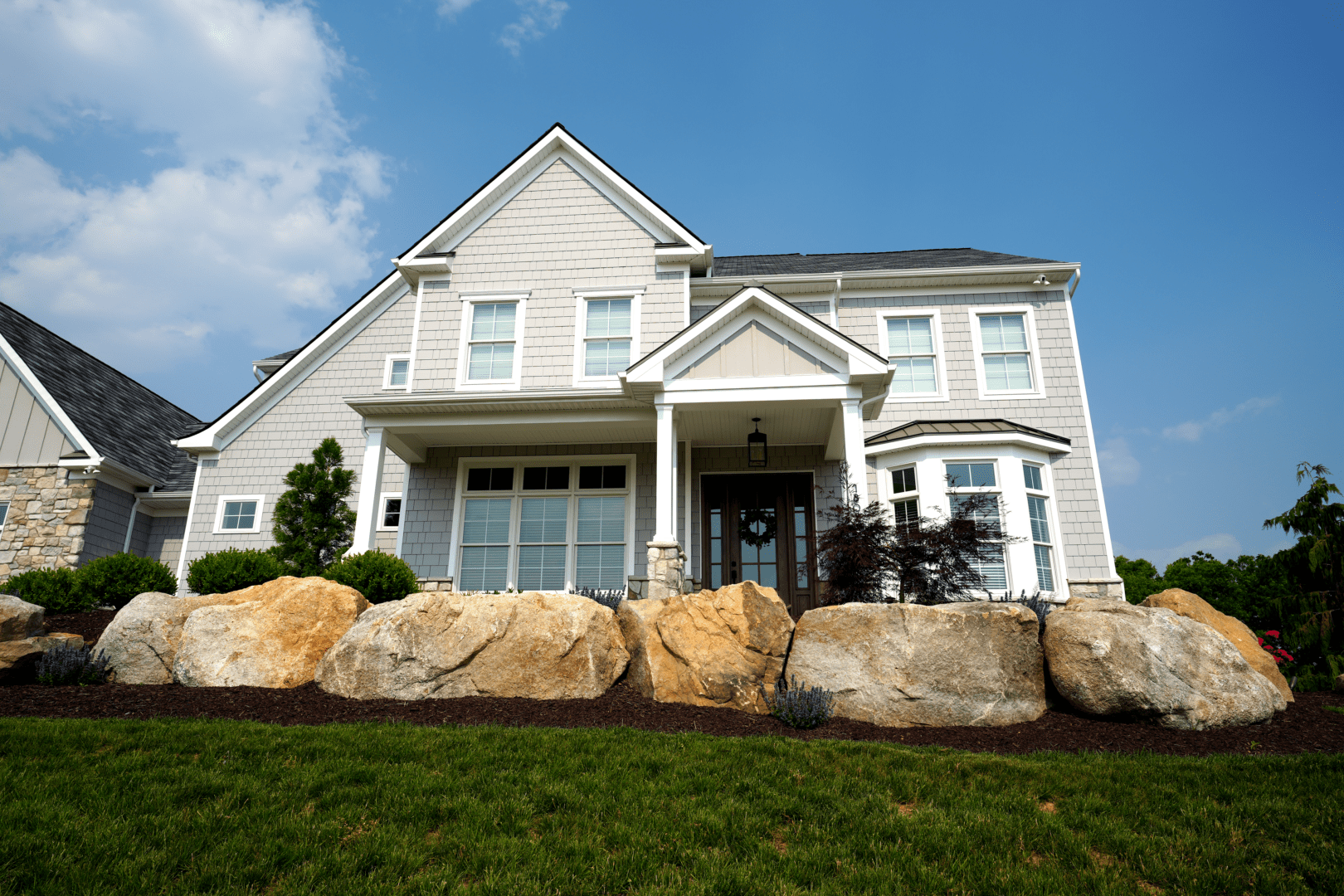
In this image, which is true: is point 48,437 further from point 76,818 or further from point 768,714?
point 768,714

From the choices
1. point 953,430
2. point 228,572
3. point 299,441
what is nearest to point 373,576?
point 228,572

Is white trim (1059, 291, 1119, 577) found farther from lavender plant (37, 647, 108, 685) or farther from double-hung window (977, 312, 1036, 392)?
lavender plant (37, 647, 108, 685)

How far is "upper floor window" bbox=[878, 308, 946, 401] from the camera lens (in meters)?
13.5

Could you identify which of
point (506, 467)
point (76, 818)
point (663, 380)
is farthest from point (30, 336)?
point (76, 818)

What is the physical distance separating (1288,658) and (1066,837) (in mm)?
8457

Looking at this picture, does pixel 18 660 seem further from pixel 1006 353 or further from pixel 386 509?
pixel 1006 353

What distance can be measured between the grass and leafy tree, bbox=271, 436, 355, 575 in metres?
5.39

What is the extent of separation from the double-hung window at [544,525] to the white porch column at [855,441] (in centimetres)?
410

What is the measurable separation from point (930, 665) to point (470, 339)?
9613mm

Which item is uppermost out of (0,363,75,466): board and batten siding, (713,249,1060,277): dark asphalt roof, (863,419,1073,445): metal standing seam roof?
(713,249,1060,277): dark asphalt roof

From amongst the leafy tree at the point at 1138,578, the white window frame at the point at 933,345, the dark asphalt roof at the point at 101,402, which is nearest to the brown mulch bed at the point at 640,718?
the white window frame at the point at 933,345

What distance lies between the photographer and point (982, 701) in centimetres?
666

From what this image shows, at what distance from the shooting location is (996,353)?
13.6 meters

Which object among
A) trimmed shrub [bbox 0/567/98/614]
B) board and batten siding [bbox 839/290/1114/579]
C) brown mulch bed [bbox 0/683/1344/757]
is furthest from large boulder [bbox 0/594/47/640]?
board and batten siding [bbox 839/290/1114/579]
